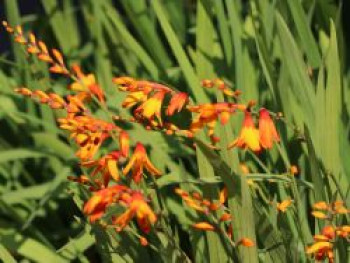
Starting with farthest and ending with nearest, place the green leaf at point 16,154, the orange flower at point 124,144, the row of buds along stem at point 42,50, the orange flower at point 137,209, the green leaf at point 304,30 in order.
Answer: the green leaf at point 16,154, the green leaf at point 304,30, the row of buds along stem at point 42,50, the orange flower at point 124,144, the orange flower at point 137,209

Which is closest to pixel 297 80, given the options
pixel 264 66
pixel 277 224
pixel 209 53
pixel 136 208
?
pixel 264 66

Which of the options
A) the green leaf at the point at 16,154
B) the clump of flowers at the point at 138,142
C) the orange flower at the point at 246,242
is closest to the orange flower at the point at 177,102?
the clump of flowers at the point at 138,142

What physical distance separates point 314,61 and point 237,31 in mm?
199

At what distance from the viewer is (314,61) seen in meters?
1.77

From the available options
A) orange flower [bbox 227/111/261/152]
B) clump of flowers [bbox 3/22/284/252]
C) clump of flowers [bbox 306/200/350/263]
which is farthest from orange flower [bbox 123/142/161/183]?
clump of flowers [bbox 306/200/350/263]

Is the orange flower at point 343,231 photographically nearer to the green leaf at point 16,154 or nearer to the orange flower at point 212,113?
the orange flower at point 212,113

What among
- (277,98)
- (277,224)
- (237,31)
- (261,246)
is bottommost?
(261,246)

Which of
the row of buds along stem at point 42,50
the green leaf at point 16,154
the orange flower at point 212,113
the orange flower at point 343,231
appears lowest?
the green leaf at point 16,154

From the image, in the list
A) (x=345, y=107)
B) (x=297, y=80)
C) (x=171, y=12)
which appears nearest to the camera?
(x=297, y=80)

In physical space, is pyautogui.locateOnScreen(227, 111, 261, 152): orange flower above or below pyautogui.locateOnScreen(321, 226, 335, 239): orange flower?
above

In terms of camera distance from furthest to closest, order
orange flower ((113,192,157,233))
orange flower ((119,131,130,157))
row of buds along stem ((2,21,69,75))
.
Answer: row of buds along stem ((2,21,69,75)) < orange flower ((119,131,130,157)) < orange flower ((113,192,157,233))

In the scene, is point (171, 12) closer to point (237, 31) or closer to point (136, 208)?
point (237, 31)

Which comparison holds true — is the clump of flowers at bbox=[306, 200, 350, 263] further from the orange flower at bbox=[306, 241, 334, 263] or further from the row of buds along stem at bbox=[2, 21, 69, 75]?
the row of buds along stem at bbox=[2, 21, 69, 75]

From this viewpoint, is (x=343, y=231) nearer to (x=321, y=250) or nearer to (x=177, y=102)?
(x=321, y=250)
